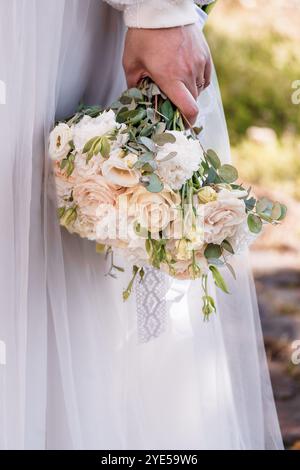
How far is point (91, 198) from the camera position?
120 cm

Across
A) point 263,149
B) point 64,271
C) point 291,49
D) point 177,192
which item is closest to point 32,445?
point 64,271

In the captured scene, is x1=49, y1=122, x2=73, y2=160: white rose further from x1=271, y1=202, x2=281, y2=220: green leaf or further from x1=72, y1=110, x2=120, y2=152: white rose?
x1=271, y1=202, x2=281, y2=220: green leaf

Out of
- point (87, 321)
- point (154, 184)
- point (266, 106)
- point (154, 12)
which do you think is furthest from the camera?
point (266, 106)

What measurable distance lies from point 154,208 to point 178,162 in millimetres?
75

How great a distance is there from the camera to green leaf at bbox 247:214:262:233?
120 cm

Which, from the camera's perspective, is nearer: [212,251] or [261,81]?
[212,251]

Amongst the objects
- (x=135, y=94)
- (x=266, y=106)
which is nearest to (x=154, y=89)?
(x=135, y=94)

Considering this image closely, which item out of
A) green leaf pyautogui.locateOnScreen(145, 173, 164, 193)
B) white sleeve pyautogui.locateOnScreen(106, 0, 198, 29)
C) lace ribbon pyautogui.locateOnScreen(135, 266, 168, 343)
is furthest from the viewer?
lace ribbon pyautogui.locateOnScreen(135, 266, 168, 343)

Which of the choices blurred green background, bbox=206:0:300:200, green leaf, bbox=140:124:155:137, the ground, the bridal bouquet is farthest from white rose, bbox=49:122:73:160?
blurred green background, bbox=206:0:300:200

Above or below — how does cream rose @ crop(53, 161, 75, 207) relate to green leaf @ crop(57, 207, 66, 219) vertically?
above

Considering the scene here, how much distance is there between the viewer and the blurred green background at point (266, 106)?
3900 millimetres

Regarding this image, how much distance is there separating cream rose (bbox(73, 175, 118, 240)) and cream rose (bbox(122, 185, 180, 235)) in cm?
4

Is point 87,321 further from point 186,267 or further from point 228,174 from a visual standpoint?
point 228,174

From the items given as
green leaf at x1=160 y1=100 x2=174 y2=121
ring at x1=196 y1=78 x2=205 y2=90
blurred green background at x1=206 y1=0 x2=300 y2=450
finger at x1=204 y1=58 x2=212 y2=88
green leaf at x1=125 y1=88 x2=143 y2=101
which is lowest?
green leaf at x1=160 y1=100 x2=174 y2=121
